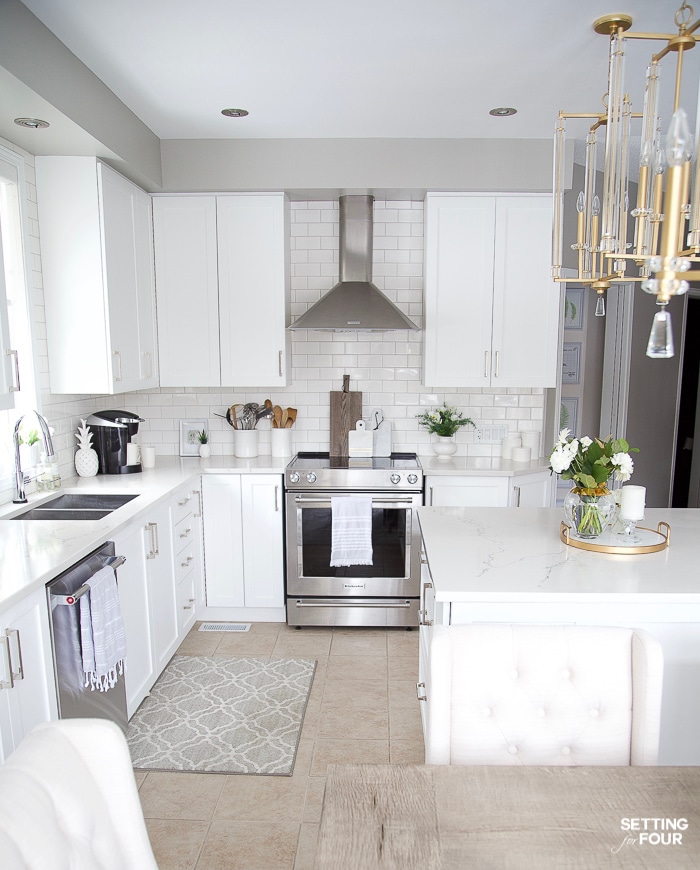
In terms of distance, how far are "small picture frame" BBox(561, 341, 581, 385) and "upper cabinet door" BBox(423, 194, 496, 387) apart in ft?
4.47

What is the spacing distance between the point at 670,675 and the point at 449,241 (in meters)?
2.66

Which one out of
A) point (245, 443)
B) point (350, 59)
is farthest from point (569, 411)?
point (350, 59)

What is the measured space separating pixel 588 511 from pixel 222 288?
2531 millimetres

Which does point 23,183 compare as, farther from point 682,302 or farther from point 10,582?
point 682,302

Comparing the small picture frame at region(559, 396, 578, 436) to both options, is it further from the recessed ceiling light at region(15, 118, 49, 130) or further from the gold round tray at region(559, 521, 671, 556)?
the recessed ceiling light at region(15, 118, 49, 130)

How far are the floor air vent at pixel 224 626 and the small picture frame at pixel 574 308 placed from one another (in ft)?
10.7

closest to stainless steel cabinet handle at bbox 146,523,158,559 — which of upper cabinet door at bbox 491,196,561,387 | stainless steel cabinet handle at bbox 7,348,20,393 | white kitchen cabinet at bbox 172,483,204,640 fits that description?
white kitchen cabinet at bbox 172,483,204,640

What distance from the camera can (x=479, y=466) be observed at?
3889 mm

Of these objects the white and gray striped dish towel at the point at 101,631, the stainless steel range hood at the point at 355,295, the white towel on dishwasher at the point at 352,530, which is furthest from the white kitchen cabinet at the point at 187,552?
the stainless steel range hood at the point at 355,295

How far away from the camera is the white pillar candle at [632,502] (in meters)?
2.26

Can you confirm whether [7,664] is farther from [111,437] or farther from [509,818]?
[111,437]

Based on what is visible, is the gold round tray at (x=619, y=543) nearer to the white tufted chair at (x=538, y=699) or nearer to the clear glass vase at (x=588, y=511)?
the clear glass vase at (x=588, y=511)

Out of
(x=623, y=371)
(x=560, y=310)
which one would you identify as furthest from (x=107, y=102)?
(x=623, y=371)

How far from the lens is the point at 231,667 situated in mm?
3316
